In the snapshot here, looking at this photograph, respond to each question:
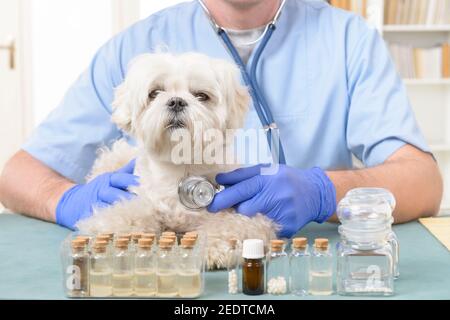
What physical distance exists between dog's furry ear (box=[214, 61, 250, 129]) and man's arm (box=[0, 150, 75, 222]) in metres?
0.53

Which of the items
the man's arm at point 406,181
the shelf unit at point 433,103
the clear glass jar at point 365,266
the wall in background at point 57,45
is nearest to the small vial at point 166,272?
the clear glass jar at point 365,266

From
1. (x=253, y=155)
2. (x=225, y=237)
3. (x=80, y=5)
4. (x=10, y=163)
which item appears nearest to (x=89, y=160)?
(x=10, y=163)

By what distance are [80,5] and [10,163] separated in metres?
2.70

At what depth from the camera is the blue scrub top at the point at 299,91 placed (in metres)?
2.08

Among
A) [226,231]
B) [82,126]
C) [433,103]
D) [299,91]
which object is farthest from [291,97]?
[433,103]

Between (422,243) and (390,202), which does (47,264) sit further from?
(422,243)

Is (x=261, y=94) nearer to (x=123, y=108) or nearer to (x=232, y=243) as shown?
(x=123, y=108)

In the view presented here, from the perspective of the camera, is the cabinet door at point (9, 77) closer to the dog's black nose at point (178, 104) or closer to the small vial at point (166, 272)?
the dog's black nose at point (178, 104)

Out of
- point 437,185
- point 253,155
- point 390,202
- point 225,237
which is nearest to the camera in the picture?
point 390,202

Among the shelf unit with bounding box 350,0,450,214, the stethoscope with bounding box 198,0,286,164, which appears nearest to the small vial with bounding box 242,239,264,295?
the stethoscope with bounding box 198,0,286,164

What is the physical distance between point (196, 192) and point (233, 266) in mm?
171

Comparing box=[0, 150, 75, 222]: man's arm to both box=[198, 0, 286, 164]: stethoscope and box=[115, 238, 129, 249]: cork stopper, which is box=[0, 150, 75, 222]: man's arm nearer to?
box=[198, 0, 286, 164]: stethoscope
